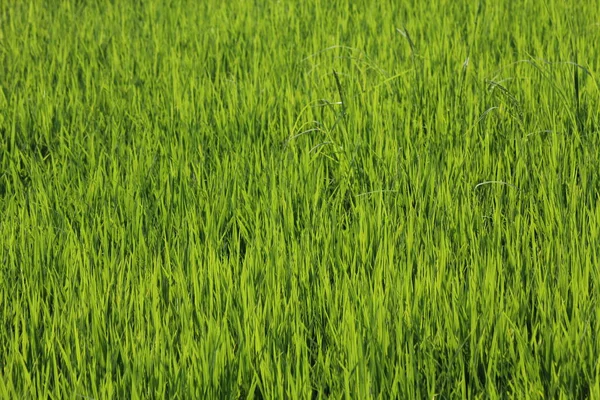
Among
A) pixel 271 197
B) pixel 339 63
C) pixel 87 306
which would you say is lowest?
pixel 87 306

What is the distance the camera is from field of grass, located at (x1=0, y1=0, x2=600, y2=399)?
1402mm

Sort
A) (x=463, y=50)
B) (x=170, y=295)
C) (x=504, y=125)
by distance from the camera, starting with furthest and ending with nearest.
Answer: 1. (x=463, y=50)
2. (x=504, y=125)
3. (x=170, y=295)

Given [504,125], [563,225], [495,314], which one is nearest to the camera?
[495,314]

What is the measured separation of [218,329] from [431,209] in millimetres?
715

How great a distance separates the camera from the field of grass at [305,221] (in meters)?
1.40

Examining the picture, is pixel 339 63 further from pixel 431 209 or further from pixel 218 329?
pixel 218 329

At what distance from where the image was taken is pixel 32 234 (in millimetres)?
1954

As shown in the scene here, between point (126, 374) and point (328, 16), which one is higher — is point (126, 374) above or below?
below

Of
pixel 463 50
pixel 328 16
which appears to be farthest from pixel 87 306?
pixel 328 16

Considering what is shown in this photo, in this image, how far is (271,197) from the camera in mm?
2041

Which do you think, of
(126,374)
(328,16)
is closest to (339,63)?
(328,16)

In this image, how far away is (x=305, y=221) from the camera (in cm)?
188

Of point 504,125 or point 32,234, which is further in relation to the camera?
point 504,125

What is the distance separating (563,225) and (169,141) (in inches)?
48.8
